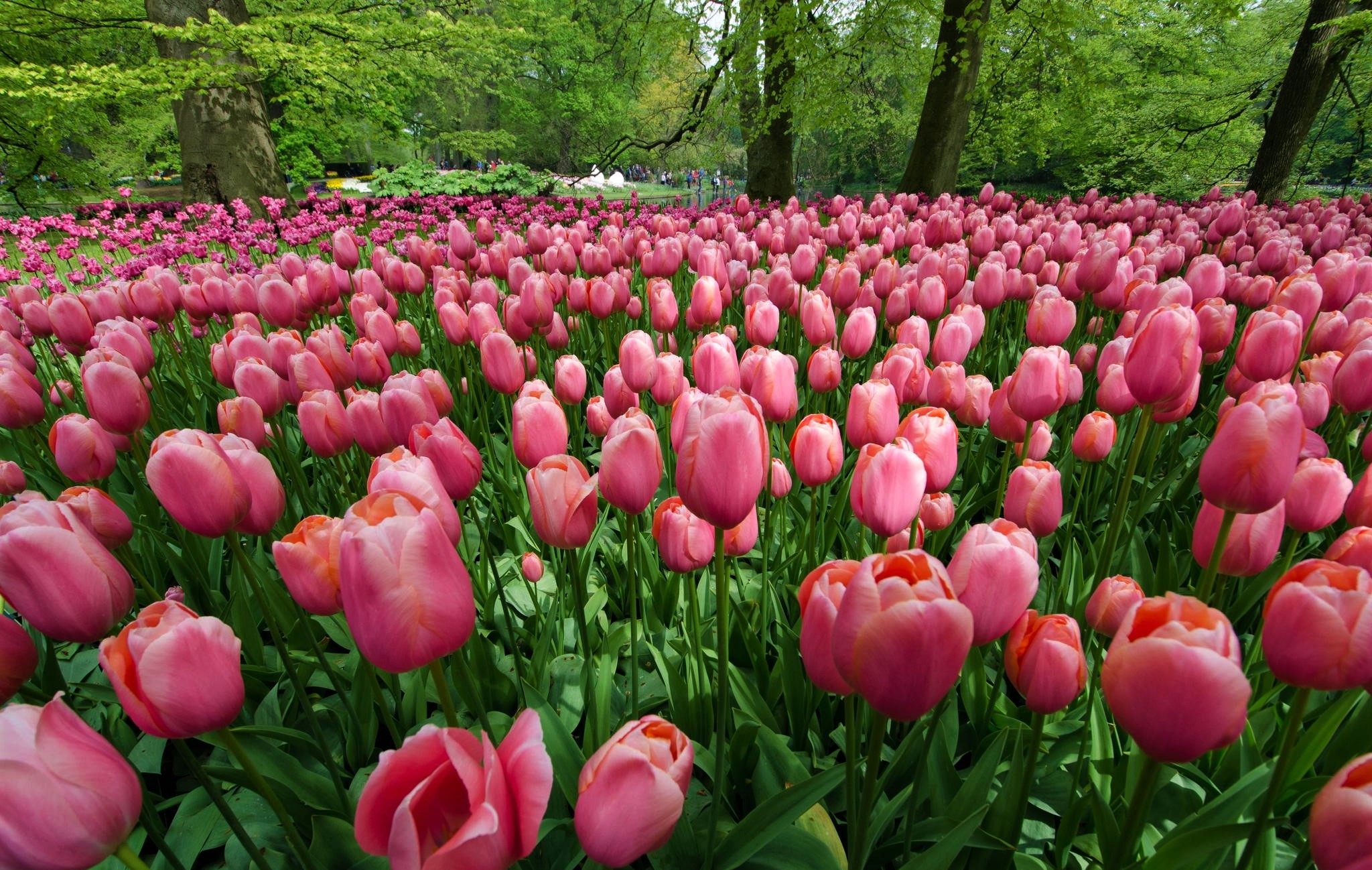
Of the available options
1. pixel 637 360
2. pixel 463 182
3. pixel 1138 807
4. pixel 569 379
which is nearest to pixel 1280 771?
pixel 1138 807

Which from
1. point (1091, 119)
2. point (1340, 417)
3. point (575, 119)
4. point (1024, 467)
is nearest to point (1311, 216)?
point (1340, 417)

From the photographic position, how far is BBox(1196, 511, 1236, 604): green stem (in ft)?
4.06

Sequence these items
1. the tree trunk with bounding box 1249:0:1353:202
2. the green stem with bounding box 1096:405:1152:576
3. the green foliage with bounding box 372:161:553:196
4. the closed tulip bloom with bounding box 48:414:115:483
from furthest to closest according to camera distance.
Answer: the green foliage with bounding box 372:161:553:196, the tree trunk with bounding box 1249:0:1353:202, the closed tulip bloom with bounding box 48:414:115:483, the green stem with bounding box 1096:405:1152:576

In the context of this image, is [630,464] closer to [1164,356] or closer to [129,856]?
[129,856]

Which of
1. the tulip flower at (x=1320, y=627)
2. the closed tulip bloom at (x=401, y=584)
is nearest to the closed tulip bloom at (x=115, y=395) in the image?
the closed tulip bloom at (x=401, y=584)

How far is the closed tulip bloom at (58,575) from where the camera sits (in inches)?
39.7

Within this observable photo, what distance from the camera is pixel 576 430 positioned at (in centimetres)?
277

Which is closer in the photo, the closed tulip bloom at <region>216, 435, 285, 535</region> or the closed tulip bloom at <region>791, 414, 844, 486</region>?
the closed tulip bloom at <region>216, 435, 285, 535</region>

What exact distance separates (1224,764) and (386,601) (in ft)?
5.60

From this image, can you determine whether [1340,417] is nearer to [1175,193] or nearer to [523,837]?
[523,837]

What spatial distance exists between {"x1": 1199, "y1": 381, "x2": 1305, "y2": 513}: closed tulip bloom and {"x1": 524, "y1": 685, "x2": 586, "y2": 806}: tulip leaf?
1263 mm

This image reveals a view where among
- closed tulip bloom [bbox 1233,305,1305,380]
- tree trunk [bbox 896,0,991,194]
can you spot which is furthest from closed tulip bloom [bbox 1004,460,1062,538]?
tree trunk [bbox 896,0,991,194]

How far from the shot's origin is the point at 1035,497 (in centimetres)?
151

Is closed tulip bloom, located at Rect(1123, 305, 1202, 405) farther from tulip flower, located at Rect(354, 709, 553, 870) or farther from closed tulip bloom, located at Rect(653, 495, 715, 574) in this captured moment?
tulip flower, located at Rect(354, 709, 553, 870)
